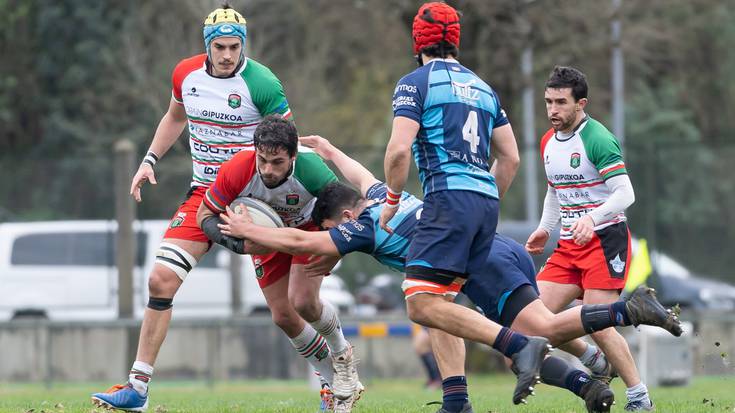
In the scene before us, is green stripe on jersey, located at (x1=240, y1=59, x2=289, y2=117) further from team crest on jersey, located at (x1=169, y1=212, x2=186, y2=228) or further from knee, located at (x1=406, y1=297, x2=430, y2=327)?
knee, located at (x1=406, y1=297, x2=430, y2=327)

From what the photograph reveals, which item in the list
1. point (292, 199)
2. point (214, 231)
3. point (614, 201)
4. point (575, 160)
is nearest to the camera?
point (214, 231)

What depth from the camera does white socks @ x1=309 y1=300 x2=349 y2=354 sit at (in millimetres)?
8391

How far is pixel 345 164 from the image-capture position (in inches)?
321

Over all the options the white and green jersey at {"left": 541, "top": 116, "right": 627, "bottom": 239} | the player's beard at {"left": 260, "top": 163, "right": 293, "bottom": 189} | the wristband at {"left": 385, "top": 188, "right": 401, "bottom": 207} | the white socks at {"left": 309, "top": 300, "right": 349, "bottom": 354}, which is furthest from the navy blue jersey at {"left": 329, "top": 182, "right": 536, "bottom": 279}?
the white and green jersey at {"left": 541, "top": 116, "right": 627, "bottom": 239}

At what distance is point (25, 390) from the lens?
640 inches

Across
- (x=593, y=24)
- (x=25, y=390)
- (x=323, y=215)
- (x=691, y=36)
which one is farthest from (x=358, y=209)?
(x=691, y=36)

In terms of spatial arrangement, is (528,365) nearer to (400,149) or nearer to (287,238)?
(400,149)

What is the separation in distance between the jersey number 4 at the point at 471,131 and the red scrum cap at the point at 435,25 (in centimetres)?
46

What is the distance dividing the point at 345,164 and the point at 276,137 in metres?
0.83

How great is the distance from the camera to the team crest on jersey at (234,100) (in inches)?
327

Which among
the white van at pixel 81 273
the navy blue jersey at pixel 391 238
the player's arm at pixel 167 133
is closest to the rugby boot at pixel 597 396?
the navy blue jersey at pixel 391 238

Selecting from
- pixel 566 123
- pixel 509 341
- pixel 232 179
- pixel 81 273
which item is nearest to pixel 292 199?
pixel 232 179

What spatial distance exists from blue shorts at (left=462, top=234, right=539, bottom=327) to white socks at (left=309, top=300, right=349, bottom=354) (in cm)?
115

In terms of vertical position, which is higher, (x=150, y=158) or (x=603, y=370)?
Answer: (x=150, y=158)
